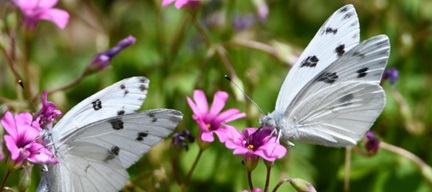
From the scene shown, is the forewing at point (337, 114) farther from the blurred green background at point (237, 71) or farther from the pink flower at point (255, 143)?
the blurred green background at point (237, 71)

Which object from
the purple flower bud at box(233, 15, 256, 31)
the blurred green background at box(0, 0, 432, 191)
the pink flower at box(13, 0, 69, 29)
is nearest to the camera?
the pink flower at box(13, 0, 69, 29)

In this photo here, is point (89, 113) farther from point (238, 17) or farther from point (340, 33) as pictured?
point (238, 17)

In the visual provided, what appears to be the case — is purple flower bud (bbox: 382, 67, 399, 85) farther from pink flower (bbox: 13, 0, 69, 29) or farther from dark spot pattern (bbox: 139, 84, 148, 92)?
pink flower (bbox: 13, 0, 69, 29)

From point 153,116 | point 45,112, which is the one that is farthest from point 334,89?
point 45,112

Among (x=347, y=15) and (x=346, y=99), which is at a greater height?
(x=347, y=15)

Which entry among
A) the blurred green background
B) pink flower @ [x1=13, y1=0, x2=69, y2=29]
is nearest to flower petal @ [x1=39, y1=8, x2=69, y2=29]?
pink flower @ [x1=13, y1=0, x2=69, y2=29]

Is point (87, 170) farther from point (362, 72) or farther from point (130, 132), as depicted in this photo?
point (362, 72)
